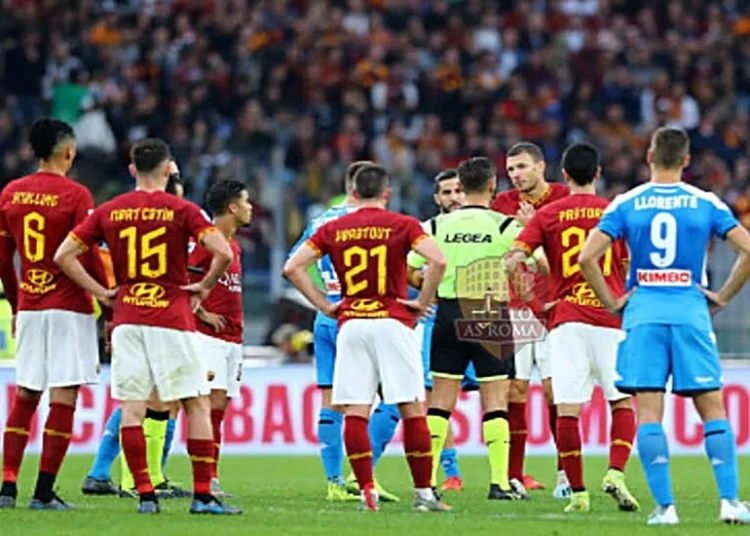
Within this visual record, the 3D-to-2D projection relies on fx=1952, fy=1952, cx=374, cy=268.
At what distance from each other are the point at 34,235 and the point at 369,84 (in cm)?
1487

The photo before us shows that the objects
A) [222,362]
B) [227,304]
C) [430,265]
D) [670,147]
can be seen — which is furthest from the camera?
[227,304]

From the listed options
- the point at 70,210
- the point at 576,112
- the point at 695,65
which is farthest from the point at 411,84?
the point at 70,210

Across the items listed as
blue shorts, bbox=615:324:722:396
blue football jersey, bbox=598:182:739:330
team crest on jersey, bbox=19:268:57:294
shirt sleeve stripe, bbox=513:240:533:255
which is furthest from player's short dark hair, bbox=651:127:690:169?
team crest on jersey, bbox=19:268:57:294

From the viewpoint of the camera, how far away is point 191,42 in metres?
27.4

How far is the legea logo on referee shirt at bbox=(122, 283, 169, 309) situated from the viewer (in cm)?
1205

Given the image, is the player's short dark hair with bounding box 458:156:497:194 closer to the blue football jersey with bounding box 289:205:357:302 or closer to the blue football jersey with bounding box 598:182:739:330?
the blue football jersey with bounding box 289:205:357:302

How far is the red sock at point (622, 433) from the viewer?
1308 cm

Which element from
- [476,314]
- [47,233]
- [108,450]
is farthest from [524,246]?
[108,450]

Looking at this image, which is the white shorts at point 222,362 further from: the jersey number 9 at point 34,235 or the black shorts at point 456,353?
the jersey number 9 at point 34,235

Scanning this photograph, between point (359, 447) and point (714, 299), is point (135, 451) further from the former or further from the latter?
point (714, 299)

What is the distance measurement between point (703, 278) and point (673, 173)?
0.66 m

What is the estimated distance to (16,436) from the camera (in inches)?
503

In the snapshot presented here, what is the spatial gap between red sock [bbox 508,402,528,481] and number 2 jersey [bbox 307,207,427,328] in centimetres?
260

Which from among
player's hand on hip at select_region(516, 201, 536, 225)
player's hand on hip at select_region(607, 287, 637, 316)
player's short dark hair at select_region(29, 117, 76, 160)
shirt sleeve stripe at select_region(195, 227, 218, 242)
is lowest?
player's hand on hip at select_region(607, 287, 637, 316)
